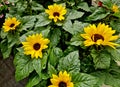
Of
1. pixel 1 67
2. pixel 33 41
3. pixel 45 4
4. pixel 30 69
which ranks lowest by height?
pixel 1 67

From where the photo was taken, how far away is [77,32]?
1418 mm

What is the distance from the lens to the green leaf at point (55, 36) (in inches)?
59.9

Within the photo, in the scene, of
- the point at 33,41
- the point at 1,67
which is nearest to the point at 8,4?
the point at 1,67

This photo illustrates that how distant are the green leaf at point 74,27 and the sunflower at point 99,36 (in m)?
0.09

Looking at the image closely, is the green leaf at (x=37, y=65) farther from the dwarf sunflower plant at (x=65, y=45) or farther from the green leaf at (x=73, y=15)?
the green leaf at (x=73, y=15)

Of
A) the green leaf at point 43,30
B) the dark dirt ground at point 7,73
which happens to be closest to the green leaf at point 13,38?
the green leaf at point 43,30

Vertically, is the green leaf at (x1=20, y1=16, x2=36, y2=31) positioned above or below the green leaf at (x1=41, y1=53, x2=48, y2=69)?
above

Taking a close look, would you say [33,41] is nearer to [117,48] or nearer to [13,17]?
[13,17]

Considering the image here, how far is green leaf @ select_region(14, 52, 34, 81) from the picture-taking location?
1382 millimetres

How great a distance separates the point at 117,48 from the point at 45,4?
713 millimetres

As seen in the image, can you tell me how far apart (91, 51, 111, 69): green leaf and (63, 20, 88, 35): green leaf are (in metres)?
0.16

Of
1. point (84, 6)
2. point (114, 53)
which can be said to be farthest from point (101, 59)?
point (84, 6)

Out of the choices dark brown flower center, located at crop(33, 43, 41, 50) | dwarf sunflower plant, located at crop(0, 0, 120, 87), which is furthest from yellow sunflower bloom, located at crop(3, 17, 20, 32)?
dark brown flower center, located at crop(33, 43, 41, 50)

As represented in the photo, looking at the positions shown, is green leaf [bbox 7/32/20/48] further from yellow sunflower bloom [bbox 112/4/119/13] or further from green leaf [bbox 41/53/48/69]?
yellow sunflower bloom [bbox 112/4/119/13]
